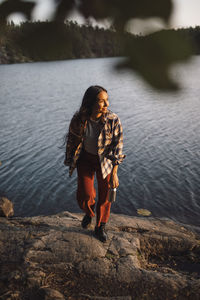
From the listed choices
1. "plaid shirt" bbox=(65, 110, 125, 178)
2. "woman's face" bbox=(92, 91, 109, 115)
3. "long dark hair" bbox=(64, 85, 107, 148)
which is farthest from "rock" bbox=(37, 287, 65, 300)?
"woman's face" bbox=(92, 91, 109, 115)

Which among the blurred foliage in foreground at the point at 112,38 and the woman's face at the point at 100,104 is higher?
the blurred foliage in foreground at the point at 112,38

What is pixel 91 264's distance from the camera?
3.28 metres

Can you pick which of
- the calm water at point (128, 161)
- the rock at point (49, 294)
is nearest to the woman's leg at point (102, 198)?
the rock at point (49, 294)

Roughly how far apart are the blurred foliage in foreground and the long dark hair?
171 centimetres

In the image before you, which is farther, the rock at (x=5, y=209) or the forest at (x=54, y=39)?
the rock at (x=5, y=209)

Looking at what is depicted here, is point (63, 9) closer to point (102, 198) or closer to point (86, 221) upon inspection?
point (102, 198)

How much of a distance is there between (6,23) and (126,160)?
913 cm

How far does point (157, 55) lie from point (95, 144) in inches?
90.4

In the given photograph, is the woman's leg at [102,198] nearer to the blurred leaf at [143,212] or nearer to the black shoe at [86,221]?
the black shoe at [86,221]

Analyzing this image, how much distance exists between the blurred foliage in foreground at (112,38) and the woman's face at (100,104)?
172 centimetres

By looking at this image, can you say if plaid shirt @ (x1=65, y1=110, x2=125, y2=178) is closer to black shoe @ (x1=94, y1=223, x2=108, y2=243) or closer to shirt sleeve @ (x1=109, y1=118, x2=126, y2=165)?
shirt sleeve @ (x1=109, y1=118, x2=126, y2=165)

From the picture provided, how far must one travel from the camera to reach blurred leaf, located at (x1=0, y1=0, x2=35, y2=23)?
931 mm

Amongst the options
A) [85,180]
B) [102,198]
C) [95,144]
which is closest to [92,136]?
[95,144]

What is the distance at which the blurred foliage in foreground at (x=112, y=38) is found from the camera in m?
0.74
